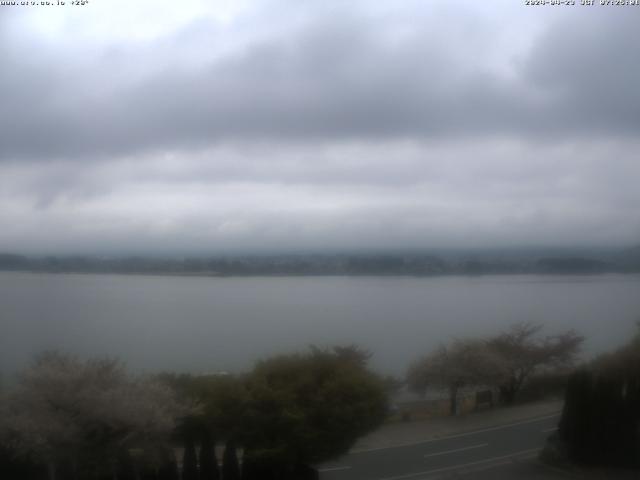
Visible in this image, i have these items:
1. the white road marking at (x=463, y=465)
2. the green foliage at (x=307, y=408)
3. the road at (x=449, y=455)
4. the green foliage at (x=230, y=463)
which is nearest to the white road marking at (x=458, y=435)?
the road at (x=449, y=455)

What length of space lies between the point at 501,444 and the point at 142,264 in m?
7.40

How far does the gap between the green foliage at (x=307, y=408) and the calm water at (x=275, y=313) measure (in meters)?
0.45

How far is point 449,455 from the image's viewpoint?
35.8 ft

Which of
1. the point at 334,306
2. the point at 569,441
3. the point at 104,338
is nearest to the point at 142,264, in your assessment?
the point at 104,338

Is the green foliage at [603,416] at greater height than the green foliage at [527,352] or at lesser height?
lesser

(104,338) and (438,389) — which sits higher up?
(104,338)

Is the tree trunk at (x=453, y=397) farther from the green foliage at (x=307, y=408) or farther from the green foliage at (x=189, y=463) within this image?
the green foliage at (x=189, y=463)

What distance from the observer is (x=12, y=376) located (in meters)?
9.70

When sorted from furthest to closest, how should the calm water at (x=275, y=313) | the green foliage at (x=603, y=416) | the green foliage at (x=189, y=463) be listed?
the green foliage at (x=603, y=416) → the calm water at (x=275, y=313) → the green foliage at (x=189, y=463)

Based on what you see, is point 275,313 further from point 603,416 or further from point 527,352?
point 603,416

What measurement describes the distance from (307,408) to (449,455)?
2.37 meters

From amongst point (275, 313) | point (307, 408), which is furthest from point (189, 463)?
point (275, 313)

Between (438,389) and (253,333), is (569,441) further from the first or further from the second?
(253,333)

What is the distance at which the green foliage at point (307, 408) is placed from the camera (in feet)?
34.3
